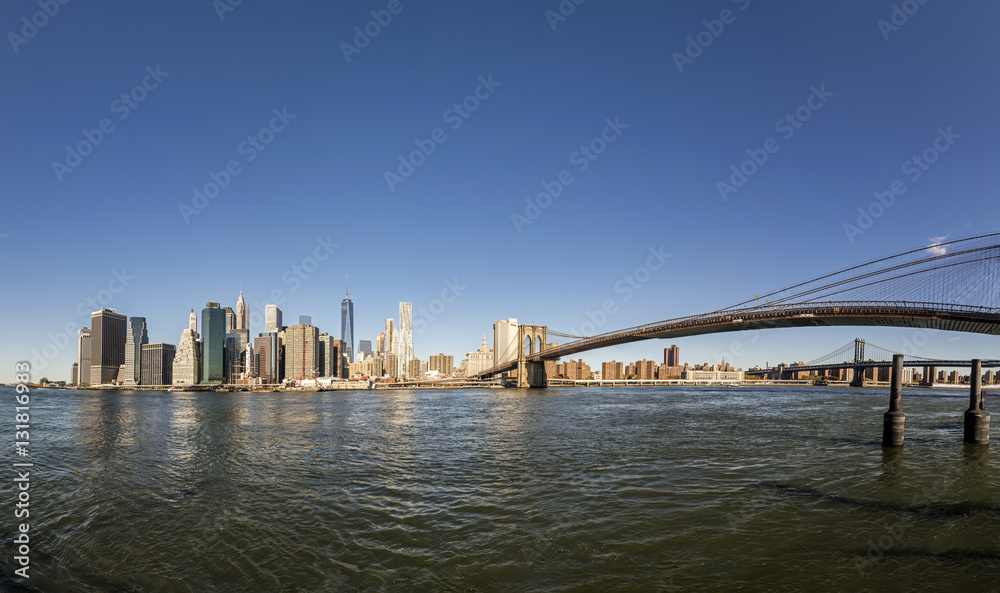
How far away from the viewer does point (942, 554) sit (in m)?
7.95

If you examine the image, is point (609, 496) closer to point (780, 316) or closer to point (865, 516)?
point (865, 516)

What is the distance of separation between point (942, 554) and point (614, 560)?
5.80m

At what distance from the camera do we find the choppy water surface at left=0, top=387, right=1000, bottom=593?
24.0ft

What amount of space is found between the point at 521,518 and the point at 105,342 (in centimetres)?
20604

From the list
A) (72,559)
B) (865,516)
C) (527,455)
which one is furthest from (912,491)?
(72,559)

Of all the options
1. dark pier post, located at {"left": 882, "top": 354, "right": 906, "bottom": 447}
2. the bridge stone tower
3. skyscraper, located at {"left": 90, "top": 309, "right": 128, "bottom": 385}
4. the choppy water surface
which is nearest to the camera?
the choppy water surface

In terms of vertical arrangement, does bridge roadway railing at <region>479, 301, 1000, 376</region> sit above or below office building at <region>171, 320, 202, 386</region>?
above

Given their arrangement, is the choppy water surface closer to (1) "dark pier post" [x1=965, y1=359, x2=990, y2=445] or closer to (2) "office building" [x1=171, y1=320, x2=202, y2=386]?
(1) "dark pier post" [x1=965, y1=359, x2=990, y2=445]

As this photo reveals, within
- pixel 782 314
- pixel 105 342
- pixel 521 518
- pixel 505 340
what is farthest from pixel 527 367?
pixel 105 342

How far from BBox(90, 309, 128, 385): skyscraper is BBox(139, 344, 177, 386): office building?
1755 cm

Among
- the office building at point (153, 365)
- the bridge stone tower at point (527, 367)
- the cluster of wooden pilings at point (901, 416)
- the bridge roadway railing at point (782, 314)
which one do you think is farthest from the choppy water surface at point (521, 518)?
the office building at point (153, 365)

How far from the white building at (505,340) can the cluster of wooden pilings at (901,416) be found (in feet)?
322

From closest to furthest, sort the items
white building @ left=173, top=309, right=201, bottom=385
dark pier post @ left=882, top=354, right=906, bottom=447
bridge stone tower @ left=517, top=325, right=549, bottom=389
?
dark pier post @ left=882, top=354, right=906, bottom=447, bridge stone tower @ left=517, top=325, right=549, bottom=389, white building @ left=173, top=309, right=201, bottom=385

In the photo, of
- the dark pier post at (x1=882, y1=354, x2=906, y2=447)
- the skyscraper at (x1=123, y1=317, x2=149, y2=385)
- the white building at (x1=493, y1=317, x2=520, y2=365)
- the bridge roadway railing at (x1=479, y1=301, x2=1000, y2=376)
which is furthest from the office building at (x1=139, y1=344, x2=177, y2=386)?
the dark pier post at (x1=882, y1=354, x2=906, y2=447)
